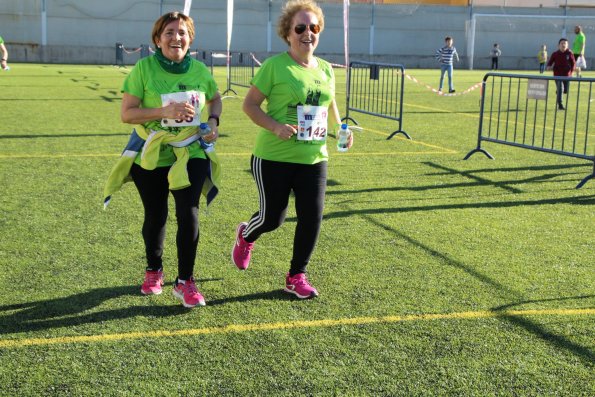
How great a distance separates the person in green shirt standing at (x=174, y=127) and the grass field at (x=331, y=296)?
1.57 ft

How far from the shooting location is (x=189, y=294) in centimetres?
463

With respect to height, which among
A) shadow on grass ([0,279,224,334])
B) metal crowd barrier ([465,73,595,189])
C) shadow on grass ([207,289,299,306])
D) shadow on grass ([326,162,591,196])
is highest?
metal crowd barrier ([465,73,595,189])

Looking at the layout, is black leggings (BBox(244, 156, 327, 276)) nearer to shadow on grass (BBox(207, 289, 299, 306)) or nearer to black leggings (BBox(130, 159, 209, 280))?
shadow on grass (BBox(207, 289, 299, 306))

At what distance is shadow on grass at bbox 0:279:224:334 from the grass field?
0.05 ft

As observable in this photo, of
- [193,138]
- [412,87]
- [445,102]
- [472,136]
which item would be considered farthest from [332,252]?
[412,87]

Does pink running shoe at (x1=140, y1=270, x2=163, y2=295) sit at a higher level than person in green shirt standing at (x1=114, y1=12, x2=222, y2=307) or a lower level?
lower

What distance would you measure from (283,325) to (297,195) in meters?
0.89

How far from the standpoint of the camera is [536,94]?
33.8 ft

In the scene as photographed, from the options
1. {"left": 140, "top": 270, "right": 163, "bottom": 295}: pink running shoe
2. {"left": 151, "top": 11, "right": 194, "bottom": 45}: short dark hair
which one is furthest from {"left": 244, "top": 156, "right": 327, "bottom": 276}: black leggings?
{"left": 151, "top": 11, "right": 194, "bottom": 45}: short dark hair

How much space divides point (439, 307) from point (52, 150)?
7.65m

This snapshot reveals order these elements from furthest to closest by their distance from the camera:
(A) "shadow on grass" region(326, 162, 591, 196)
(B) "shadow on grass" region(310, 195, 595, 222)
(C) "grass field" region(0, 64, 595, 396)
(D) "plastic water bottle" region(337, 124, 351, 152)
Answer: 1. (A) "shadow on grass" region(326, 162, 591, 196)
2. (B) "shadow on grass" region(310, 195, 595, 222)
3. (D) "plastic water bottle" region(337, 124, 351, 152)
4. (C) "grass field" region(0, 64, 595, 396)

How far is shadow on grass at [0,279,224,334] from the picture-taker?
4309 mm

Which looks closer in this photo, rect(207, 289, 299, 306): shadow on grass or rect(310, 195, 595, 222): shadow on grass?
rect(207, 289, 299, 306): shadow on grass

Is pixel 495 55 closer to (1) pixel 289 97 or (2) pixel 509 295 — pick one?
(2) pixel 509 295
